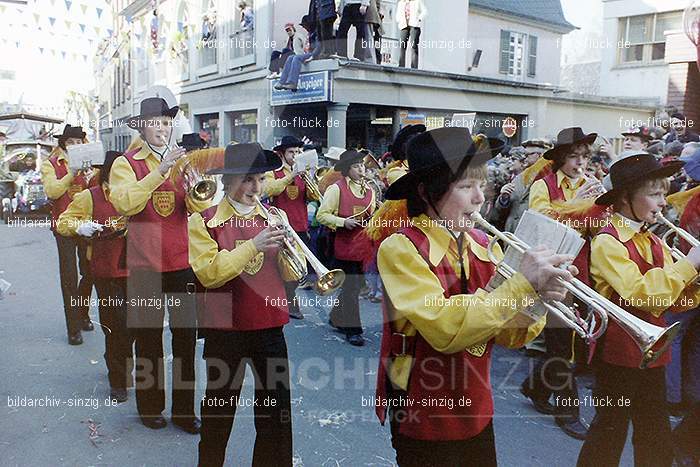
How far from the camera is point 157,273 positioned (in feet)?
13.8

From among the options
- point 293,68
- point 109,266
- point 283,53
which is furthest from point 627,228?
point 283,53

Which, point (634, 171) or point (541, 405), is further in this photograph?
point (541, 405)

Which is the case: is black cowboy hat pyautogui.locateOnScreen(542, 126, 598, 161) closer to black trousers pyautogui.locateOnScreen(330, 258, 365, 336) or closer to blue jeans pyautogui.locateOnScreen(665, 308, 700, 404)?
blue jeans pyautogui.locateOnScreen(665, 308, 700, 404)

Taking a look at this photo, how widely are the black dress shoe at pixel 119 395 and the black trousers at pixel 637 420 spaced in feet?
11.4

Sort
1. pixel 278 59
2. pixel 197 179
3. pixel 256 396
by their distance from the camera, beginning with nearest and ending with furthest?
pixel 256 396, pixel 197 179, pixel 278 59

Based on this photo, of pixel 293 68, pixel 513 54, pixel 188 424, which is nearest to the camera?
pixel 188 424

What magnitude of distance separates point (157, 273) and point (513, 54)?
1877cm

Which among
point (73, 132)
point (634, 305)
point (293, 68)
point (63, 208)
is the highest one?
point (293, 68)

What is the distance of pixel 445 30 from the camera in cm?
1766

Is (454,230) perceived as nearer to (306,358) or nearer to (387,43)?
(306,358)

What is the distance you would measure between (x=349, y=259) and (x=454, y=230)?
13.3 feet

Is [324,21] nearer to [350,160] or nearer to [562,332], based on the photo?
[350,160]

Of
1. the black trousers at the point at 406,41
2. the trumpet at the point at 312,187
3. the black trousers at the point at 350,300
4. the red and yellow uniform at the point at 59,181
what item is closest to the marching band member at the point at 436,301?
the black trousers at the point at 350,300

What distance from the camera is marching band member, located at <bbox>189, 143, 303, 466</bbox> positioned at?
10.3 ft
